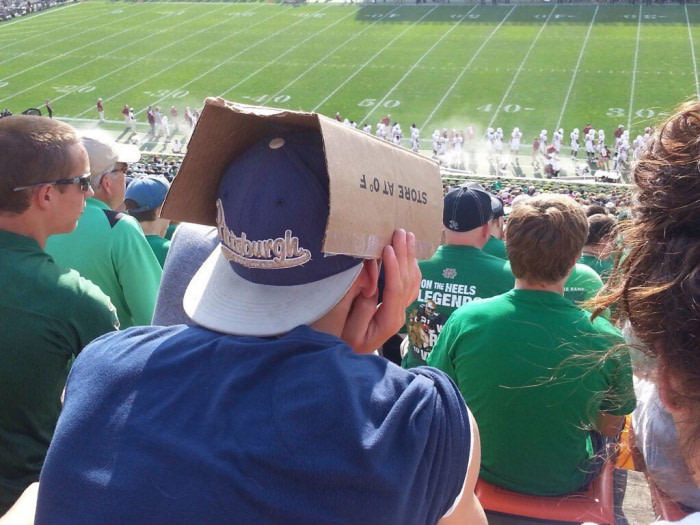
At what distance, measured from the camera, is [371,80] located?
109ft

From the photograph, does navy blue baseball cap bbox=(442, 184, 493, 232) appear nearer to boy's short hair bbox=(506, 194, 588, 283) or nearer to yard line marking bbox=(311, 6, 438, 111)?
boy's short hair bbox=(506, 194, 588, 283)

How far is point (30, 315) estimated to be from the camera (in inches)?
87.9

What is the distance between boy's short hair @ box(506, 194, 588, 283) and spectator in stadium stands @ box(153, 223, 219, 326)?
1254mm

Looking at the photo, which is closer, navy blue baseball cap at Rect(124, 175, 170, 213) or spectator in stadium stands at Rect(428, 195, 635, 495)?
spectator in stadium stands at Rect(428, 195, 635, 495)

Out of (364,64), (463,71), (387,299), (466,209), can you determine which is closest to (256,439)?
(387,299)

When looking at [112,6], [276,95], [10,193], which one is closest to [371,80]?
[276,95]

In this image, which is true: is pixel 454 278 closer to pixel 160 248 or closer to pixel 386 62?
pixel 160 248

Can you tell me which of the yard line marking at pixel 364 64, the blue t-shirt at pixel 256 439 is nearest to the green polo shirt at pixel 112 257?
the blue t-shirt at pixel 256 439

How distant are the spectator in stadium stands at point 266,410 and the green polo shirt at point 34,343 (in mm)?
986

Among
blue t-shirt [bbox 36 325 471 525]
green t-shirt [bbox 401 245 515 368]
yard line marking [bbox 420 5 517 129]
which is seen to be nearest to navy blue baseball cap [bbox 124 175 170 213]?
green t-shirt [bbox 401 245 515 368]

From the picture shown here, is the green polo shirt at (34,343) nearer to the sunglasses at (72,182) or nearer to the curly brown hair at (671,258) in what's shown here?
the sunglasses at (72,182)

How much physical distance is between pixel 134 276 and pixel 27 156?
845 mm

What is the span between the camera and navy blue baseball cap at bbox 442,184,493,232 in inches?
144

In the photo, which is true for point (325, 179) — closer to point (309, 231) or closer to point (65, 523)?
point (309, 231)
